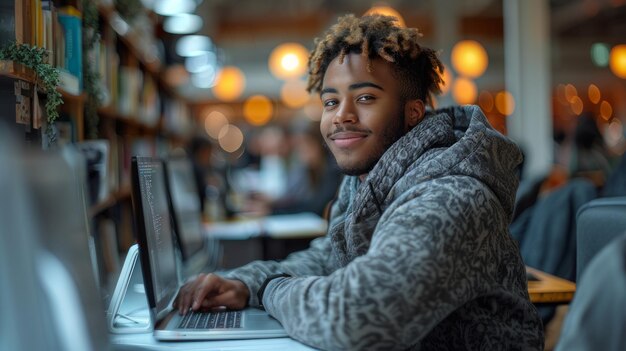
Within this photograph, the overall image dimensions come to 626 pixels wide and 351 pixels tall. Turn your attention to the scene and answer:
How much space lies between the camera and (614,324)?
3.27 ft

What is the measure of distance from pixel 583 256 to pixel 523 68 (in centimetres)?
573

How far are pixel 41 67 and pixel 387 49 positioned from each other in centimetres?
86

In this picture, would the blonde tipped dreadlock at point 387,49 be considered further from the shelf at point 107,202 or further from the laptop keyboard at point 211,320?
the shelf at point 107,202

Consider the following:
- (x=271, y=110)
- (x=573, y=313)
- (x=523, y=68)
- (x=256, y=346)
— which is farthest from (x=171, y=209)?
(x=271, y=110)

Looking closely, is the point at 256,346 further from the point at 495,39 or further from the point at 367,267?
the point at 495,39

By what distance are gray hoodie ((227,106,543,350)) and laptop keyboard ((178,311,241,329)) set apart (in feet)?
0.34

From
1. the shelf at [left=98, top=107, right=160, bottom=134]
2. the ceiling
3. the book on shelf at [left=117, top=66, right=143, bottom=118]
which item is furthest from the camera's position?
the ceiling

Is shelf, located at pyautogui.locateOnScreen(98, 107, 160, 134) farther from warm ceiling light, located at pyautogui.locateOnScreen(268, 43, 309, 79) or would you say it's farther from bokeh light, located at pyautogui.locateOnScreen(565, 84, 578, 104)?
bokeh light, located at pyautogui.locateOnScreen(565, 84, 578, 104)

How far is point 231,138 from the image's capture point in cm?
2311

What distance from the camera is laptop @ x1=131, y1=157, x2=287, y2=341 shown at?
1.55 meters

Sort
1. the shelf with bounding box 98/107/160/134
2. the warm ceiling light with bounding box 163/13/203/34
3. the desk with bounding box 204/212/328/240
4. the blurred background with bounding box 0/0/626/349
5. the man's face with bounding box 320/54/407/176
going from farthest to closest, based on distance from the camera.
→ the warm ceiling light with bounding box 163/13/203/34, the desk with bounding box 204/212/328/240, the shelf with bounding box 98/107/160/134, the man's face with bounding box 320/54/407/176, the blurred background with bounding box 0/0/626/349

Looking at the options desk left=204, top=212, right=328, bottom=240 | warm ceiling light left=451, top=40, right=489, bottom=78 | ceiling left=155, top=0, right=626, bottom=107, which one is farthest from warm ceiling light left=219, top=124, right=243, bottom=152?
desk left=204, top=212, right=328, bottom=240

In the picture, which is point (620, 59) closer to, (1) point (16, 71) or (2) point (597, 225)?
(2) point (597, 225)

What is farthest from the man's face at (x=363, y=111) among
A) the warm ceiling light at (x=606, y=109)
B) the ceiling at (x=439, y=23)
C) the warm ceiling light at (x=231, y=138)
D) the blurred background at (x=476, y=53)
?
the warm ceiling light at (x=231, y=138)
